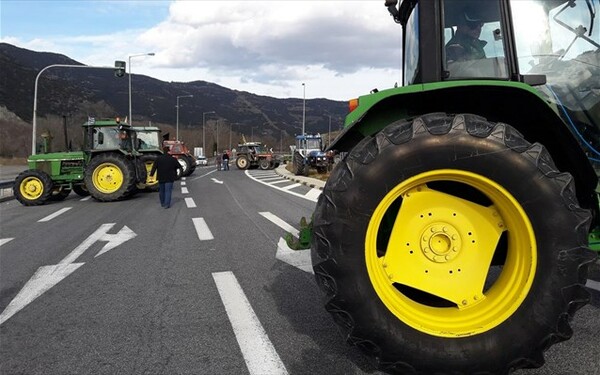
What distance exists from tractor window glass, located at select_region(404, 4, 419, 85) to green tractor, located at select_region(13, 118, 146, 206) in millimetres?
13039

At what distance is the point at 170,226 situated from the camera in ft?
33.0

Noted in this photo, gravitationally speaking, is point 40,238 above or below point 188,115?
below

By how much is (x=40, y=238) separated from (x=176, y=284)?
A: 16.2 ft

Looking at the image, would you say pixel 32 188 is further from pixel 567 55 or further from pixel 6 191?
pixel 567 55

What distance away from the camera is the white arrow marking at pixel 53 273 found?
4.74 m

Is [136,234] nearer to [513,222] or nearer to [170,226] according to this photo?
[170,226]

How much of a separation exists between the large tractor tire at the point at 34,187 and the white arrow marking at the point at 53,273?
7014mm

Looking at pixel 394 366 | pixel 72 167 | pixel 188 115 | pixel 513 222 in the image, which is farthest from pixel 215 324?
pixel 188 115

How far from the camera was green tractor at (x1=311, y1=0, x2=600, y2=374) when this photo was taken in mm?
2471

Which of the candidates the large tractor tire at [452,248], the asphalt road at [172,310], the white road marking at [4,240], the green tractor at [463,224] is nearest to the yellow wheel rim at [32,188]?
the asphalt road at [172,310]

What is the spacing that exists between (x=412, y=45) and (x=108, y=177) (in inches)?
546

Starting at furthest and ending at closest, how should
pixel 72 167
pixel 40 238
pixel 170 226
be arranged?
pixel 72 167
pixel 170 226
pixel 40 238

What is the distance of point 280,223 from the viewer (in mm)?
10172

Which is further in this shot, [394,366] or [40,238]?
[40,238]
